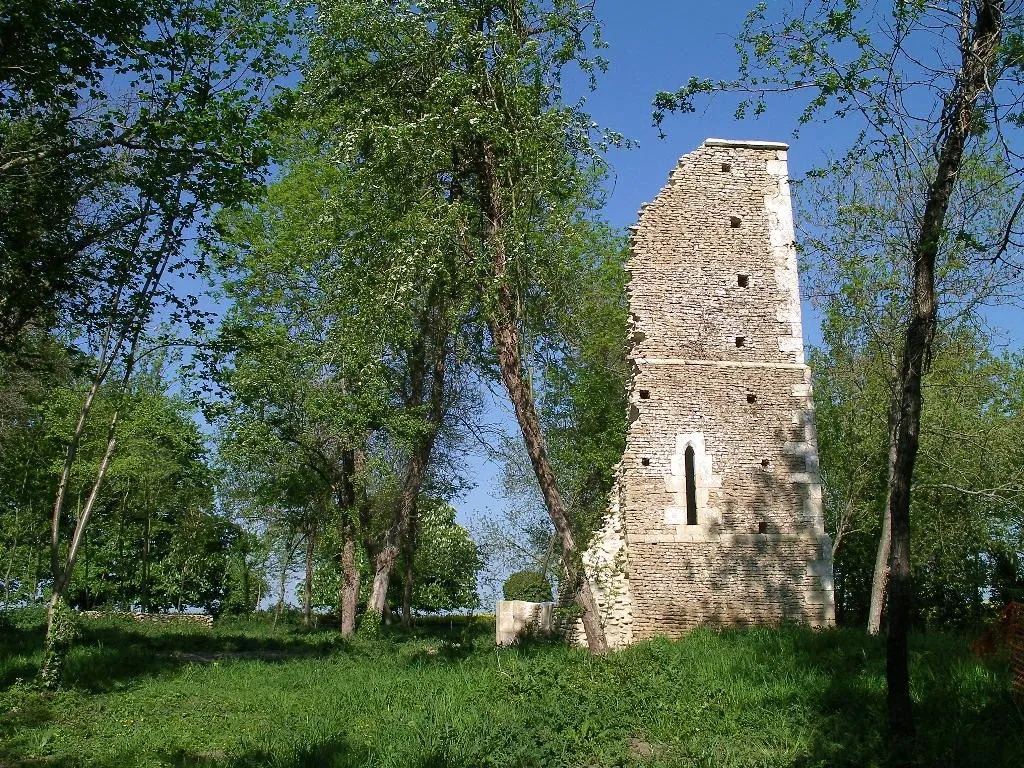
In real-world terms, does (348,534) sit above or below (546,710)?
above

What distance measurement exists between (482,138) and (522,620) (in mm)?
9110

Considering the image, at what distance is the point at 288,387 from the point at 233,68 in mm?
9089

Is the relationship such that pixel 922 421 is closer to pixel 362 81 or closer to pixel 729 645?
pixel 729 645

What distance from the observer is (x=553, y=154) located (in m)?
13.2

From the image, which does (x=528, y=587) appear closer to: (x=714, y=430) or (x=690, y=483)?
(x=690, y=483)

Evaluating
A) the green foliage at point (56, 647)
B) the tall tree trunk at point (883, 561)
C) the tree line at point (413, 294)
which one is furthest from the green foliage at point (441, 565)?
the green foliage at point (56, 647)

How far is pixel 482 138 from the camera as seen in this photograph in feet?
44.5

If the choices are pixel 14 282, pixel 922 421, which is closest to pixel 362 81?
pixel 14 282

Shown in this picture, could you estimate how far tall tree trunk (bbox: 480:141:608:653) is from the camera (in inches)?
490

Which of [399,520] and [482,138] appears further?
[399,520]

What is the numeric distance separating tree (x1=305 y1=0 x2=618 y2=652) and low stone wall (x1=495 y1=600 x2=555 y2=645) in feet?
11.8

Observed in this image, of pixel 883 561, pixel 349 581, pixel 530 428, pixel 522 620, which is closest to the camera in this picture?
pixel 530 428

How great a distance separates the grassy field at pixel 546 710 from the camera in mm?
7957

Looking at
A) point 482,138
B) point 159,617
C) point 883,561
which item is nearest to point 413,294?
point 482,138
